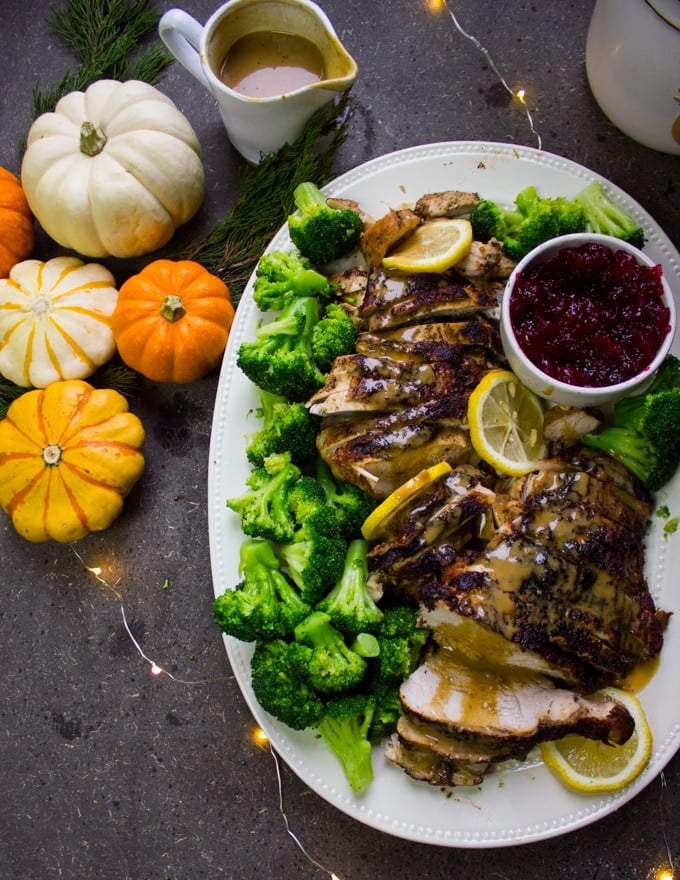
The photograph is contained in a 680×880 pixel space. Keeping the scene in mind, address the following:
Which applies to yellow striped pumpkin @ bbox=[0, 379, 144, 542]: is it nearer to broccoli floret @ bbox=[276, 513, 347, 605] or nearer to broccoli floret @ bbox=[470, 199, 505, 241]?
broccoli floret @ bbox=[276, 513, 347, 605]

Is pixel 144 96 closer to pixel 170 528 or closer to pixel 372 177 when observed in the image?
pixel 372 177

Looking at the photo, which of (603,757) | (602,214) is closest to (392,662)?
(603,757)

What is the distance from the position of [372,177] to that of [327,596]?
160 centimetres

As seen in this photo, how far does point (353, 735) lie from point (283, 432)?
1076 mm

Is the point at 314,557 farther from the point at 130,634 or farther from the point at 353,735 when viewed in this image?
the point at 130,634

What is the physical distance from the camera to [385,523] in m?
2.78

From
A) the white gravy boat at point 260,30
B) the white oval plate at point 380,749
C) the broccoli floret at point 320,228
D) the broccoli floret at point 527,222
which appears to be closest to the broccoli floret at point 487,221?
the broccoli floret at point 527,222

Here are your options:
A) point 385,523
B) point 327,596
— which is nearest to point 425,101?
point 385,523

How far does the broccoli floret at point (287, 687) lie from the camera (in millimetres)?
2783

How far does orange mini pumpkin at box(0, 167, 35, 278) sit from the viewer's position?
3.45 m

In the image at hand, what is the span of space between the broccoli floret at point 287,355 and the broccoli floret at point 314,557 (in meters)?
0.46

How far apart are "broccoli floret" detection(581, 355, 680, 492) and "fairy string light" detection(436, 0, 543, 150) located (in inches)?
51.3

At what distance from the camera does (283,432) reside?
2875 millimetres

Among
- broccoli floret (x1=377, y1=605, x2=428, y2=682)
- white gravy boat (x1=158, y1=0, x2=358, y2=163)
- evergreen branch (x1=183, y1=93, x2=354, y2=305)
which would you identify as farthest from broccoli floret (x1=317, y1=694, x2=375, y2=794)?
white gravy boat (x1=158, y1=0, x2=358, y2=163)
